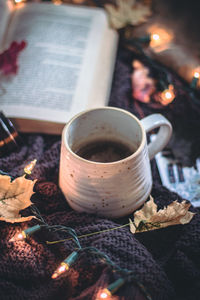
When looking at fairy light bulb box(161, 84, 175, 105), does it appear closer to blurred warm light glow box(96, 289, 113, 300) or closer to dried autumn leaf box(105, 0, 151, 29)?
dried autumn leaf box(105, 0, 151, 29)

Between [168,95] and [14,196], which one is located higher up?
[14,196]

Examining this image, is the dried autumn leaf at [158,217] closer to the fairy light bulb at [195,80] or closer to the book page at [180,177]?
the book page at [180,177]

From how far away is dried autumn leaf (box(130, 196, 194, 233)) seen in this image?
1.67ft

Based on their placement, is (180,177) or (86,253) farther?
(180,177)

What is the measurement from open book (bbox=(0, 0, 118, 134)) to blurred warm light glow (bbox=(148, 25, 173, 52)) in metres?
0.11

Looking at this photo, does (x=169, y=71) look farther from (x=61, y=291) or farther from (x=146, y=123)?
(x=61, y=291)

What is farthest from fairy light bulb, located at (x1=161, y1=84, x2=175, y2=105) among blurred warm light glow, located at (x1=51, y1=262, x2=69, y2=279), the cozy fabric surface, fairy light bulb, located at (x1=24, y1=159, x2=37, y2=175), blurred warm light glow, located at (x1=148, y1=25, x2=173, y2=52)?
blurred warm light glow, located at (x1=51, y1=262, x2=69, y2=279)

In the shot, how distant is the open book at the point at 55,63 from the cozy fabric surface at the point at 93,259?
8.3 inches

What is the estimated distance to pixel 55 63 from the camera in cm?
80

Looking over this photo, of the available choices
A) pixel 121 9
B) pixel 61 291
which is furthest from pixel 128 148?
pixel 121 9

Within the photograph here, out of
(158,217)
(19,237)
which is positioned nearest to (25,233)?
(19,237)

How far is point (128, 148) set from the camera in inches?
23.7

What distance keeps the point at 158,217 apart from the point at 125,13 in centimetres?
69

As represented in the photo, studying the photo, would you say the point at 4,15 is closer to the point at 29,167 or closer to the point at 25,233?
the point at 29,167
